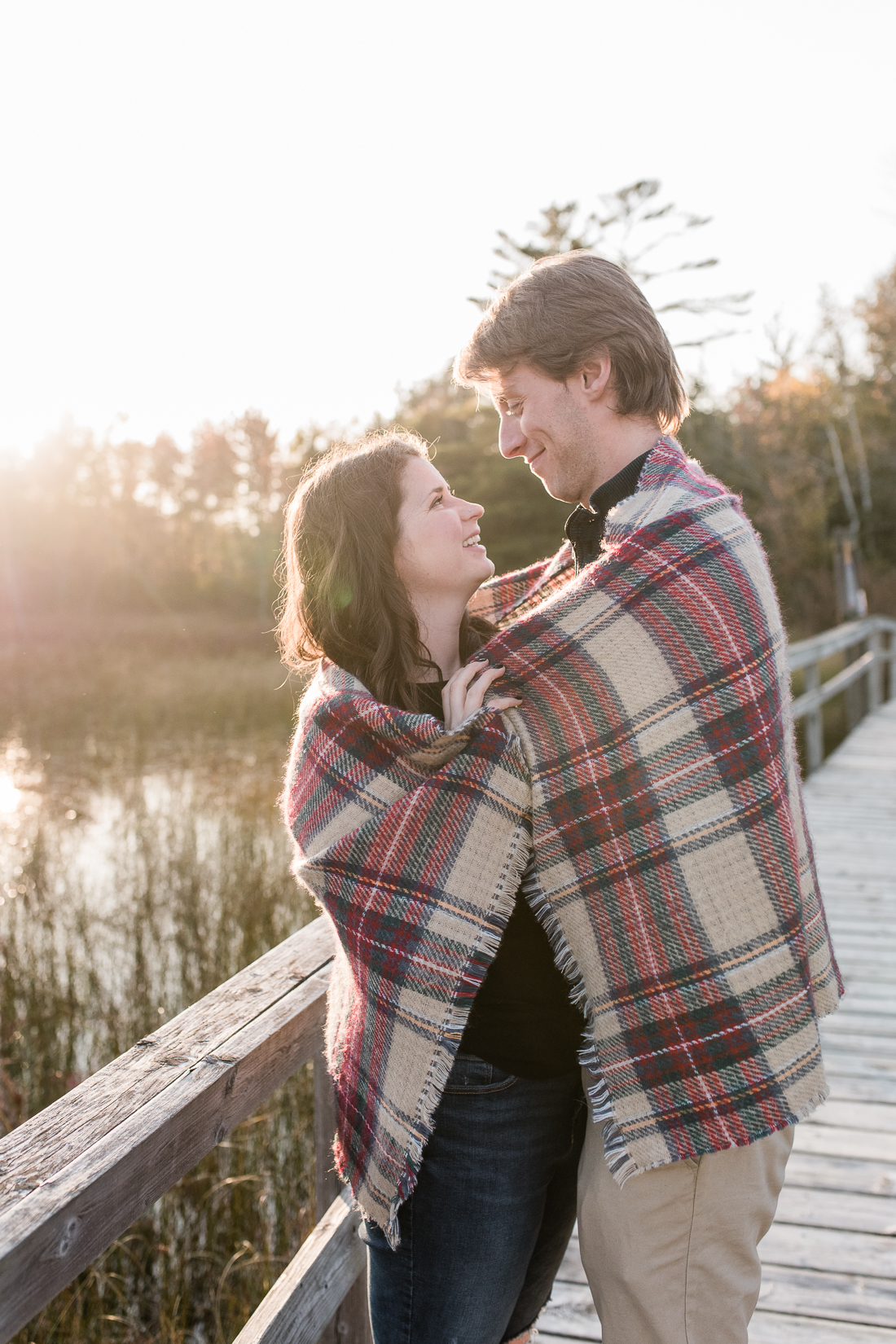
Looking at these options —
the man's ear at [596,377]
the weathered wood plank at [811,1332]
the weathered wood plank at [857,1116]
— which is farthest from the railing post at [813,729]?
the man's ear at [596,377]

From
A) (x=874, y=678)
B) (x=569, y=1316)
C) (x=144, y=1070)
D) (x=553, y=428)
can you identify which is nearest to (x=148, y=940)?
(x=569, y=1316)

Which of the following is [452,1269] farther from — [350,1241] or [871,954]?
[871,954]

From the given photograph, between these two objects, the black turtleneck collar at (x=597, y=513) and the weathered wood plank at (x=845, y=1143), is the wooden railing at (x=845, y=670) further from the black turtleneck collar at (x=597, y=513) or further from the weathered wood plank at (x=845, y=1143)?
the black turtleneck collar at (x=597, y=513)

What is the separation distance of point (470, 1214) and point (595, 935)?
1.30 ft

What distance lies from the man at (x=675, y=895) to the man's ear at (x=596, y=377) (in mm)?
277

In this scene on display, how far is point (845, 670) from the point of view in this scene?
354 inches

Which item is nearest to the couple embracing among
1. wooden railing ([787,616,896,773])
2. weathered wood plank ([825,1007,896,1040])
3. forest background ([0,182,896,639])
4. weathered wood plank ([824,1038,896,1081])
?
weathered wood plank ([824,1038,896,1081])

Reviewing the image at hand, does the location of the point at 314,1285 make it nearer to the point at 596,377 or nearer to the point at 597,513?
the point at 597,513

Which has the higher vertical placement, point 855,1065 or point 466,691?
point 466,691

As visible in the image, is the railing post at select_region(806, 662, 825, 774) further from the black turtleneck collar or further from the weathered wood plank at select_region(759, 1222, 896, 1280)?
the black turtleneck collar

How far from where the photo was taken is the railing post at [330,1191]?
153 cm

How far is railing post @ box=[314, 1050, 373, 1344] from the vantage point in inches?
60.4

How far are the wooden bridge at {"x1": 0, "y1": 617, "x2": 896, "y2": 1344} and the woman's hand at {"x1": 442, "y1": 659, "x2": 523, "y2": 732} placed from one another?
1.70ft

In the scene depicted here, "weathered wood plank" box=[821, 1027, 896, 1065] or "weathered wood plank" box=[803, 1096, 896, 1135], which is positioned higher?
"weathered wood plank" box=[803, 1096, 896, 1135]
